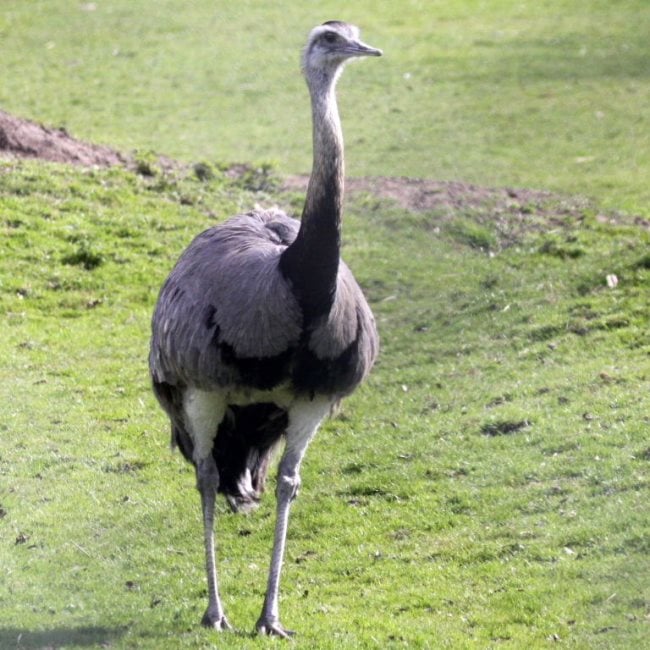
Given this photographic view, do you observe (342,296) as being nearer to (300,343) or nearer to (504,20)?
(300,343)

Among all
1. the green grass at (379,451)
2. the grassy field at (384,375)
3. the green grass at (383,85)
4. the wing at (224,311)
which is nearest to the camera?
the wing at (224,311)

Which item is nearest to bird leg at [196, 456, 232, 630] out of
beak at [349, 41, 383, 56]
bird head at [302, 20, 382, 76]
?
bird head at [302, 20, 382, 76]

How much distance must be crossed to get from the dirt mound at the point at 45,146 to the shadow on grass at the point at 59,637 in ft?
32.2

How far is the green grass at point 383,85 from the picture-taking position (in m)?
19.0

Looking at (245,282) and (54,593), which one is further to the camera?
(54,593)

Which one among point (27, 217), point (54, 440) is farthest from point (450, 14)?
point (54, 440)

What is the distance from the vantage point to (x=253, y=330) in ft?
23.3

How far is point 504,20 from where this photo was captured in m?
27.1

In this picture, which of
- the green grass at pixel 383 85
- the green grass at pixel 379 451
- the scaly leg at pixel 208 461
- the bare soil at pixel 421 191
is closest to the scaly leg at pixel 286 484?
the green grass at pixel 379 451

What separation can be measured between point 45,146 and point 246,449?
9456 millimetres

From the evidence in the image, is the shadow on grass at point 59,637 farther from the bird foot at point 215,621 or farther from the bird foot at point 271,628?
the bird foot at point 271,628

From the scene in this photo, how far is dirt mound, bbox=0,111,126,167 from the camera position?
1645 centimetres

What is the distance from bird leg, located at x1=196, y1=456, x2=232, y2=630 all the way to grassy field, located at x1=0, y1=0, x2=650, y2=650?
6.8 inches

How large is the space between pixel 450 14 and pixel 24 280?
52.5 feet
